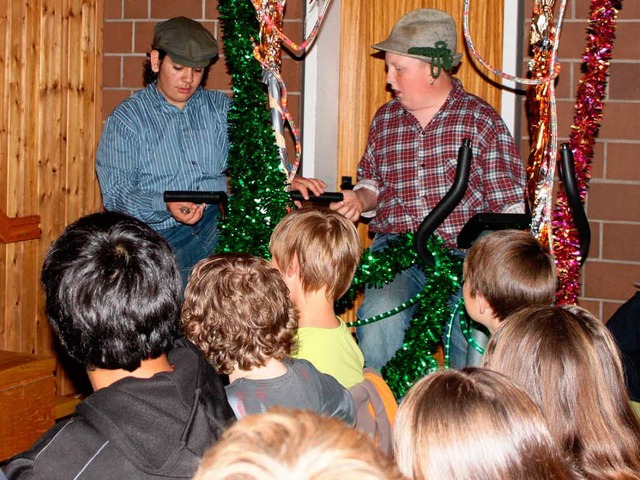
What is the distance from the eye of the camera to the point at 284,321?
85.7 inches

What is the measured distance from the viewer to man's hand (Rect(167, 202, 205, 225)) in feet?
11.8

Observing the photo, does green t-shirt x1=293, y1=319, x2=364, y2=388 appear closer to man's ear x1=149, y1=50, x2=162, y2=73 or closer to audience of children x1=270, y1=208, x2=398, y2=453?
audience of children x1=270, y1=208, x2=398, y2=453

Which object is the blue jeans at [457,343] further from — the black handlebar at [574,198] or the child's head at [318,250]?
the child's head at [318,250]

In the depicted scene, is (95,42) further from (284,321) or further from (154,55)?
(284,321)

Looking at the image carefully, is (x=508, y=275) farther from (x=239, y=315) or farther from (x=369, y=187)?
(x=369, y=187)

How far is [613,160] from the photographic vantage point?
420 centimetres

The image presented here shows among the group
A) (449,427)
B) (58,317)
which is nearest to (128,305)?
(58,317)

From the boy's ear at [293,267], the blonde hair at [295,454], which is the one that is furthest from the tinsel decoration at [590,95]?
the blonde hair at [295,454]

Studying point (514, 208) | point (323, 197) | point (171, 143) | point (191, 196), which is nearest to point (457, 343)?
point (514, 208)

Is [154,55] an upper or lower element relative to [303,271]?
upper

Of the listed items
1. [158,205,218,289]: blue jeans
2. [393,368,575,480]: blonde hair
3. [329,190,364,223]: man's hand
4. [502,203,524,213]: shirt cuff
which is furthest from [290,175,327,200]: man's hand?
[393,368,575,480]: blonde hair

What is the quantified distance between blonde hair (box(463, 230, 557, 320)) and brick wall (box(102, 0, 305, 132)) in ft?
6.83

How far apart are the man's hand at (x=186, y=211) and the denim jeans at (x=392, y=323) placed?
0.78 metres

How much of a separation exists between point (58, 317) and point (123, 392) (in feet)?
0.74
